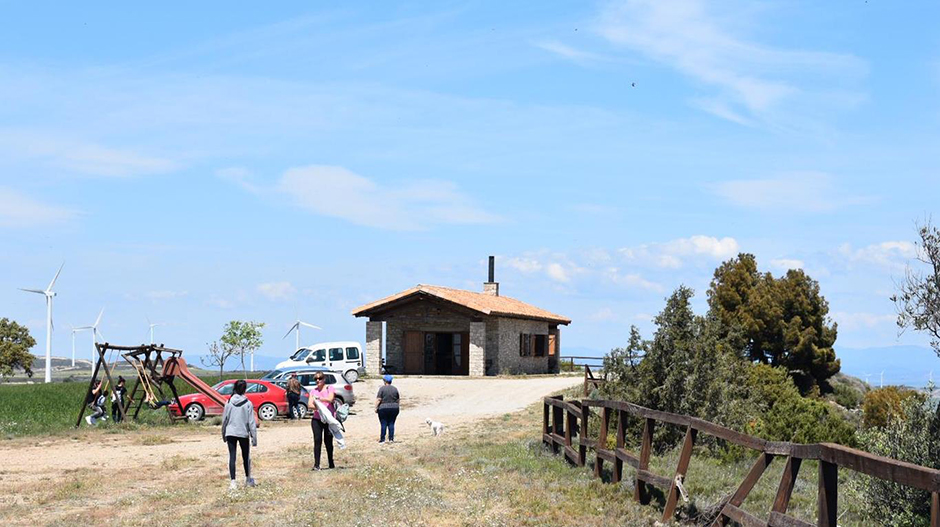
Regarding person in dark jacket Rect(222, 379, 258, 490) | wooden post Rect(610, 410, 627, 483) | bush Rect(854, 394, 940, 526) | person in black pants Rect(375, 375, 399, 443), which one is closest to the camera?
bush Rect(854, 394, 940, 526)

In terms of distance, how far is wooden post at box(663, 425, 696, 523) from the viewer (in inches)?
410

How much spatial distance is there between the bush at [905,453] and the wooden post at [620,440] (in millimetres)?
2785

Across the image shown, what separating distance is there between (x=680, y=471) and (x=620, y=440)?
Answer: 225cm

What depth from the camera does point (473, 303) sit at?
49.0m

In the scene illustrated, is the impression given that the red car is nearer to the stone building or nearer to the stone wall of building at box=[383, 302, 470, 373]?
the stone building

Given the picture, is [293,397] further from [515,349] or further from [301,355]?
[515,349]

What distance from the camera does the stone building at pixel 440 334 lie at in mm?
48250

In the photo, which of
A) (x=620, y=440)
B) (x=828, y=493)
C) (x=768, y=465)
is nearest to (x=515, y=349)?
(x=620, y=440)

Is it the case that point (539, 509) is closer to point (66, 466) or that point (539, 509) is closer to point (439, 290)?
point (66, 466)

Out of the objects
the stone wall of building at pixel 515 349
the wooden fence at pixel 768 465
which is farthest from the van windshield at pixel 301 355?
the wooden fence at pixel 768 465

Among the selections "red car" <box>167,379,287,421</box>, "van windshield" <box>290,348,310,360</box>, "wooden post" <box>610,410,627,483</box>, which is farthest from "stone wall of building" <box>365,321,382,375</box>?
"wooden post" <box>610,410,627,483</box>

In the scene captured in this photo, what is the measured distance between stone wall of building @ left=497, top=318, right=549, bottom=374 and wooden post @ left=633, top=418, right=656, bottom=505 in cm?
3719

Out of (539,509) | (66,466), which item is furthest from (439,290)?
(539,509)

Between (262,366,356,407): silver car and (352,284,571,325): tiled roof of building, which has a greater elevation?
(352,284,571,325): tiled roof of building
